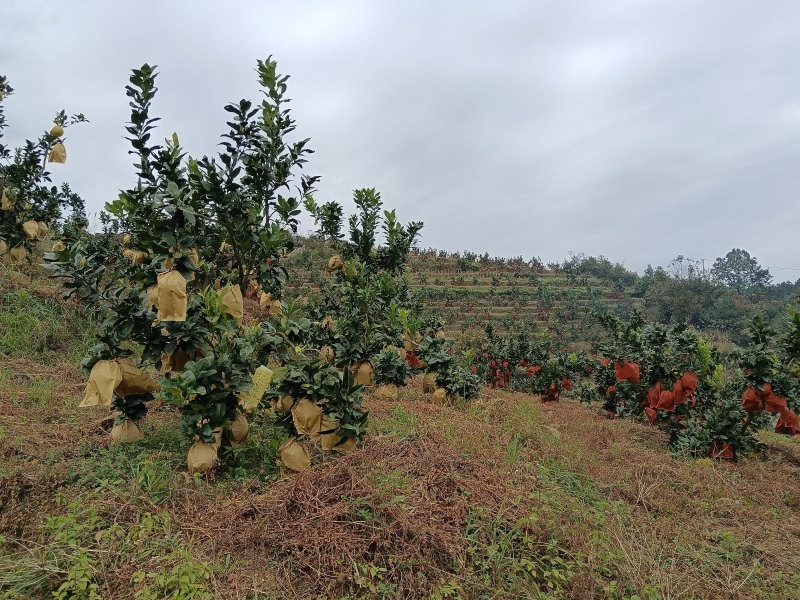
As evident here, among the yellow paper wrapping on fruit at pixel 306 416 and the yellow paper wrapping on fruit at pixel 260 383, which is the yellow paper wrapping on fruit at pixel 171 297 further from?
the yellow paper wrapping on fruit at pixel 306 416

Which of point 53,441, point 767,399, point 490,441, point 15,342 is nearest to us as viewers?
point 53,441

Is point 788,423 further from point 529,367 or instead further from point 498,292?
point 498,292

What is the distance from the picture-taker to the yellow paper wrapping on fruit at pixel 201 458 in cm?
263

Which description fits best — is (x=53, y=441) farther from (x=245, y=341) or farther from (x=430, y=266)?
(x=430, y=266)

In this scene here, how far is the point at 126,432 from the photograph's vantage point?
9.89 feet

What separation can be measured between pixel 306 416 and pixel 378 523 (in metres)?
0.79

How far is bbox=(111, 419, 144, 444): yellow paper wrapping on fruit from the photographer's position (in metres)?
3.01

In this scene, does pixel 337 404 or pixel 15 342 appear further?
pixel 15 342

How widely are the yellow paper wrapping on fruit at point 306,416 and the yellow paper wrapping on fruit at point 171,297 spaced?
0.85 metres

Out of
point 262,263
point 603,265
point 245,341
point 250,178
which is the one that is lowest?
point 245,341

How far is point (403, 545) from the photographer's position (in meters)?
2.15

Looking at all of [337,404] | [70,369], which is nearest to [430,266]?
[70,369]

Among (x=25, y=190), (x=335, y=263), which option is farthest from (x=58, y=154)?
(x=335, y=263)

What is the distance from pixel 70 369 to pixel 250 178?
3.51 meters
